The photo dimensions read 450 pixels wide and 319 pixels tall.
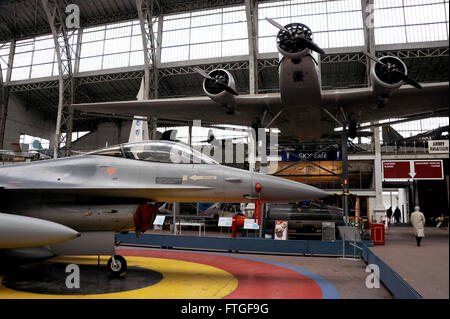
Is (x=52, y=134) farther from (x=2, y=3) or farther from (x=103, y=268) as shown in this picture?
(x=103, y=268)

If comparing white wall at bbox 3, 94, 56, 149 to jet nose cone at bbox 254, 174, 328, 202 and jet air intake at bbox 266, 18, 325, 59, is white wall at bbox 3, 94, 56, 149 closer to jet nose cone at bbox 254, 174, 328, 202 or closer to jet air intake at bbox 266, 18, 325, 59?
jet air intake at bbox 266, 18, 325, 59

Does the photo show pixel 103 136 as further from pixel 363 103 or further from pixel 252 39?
pixel 363 103

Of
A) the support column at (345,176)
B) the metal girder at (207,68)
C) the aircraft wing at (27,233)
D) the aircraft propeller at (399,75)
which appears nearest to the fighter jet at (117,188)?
the aircraft wing at (27,233)

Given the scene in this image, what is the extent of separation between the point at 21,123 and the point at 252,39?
83.4 feet

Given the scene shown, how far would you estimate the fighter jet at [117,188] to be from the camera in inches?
228

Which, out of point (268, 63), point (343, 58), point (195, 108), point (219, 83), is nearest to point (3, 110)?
point (268, 63)

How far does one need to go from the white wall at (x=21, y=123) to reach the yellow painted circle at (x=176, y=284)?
28337 millimetres

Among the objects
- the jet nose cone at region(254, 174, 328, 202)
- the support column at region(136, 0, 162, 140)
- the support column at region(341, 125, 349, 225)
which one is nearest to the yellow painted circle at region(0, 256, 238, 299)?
the jet nose cone at region(254, 174, 328, 202)

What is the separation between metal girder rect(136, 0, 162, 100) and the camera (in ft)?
82.9

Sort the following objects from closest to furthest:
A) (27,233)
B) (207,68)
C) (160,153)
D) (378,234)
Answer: (27,233) → (160,153) → (378,234) → (207,68)

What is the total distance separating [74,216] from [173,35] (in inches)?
963

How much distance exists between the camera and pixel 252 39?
2341 centimetres

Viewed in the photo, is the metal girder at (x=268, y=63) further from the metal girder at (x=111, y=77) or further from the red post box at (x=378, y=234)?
the red post box at (x=378, y=234)
